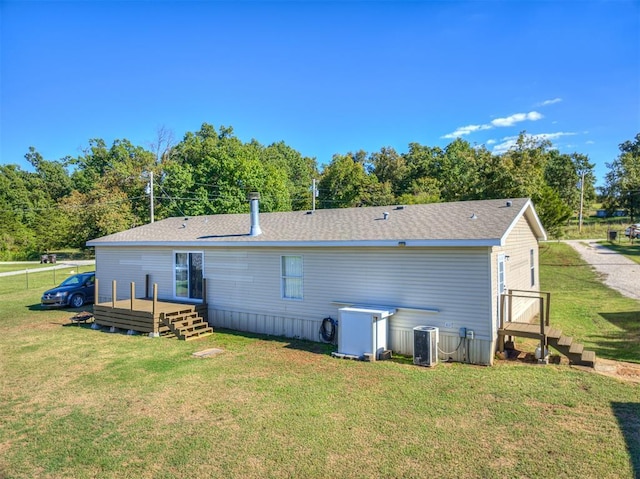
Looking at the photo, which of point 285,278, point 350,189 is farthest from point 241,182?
point 285,278

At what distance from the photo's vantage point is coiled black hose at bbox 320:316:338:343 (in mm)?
10188

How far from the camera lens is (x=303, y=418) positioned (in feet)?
19.2

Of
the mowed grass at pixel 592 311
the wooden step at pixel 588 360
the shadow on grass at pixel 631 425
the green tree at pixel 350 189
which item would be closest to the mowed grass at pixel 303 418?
the shadow on grass at pixel 631 425

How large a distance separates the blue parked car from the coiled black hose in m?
10.7

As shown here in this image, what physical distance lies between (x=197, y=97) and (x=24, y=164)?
52.2m

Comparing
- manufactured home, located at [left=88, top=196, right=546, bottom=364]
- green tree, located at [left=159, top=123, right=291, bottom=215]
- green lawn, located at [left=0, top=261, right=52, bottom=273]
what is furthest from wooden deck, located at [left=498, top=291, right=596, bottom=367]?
green lawn, located at [left=0, top=261, right=52, bottom=273]

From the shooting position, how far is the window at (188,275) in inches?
513

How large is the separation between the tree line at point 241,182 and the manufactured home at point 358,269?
49.3 feet

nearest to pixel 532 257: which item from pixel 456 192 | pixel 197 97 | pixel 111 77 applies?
pixel 456 192

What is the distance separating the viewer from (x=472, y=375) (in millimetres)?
7680

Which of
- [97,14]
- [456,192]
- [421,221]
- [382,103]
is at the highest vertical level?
[382,103]

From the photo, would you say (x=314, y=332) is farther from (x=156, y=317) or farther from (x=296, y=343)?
(x=156, y=317)

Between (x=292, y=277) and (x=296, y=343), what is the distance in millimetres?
1833

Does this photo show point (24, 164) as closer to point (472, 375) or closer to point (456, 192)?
point (456, 192)
